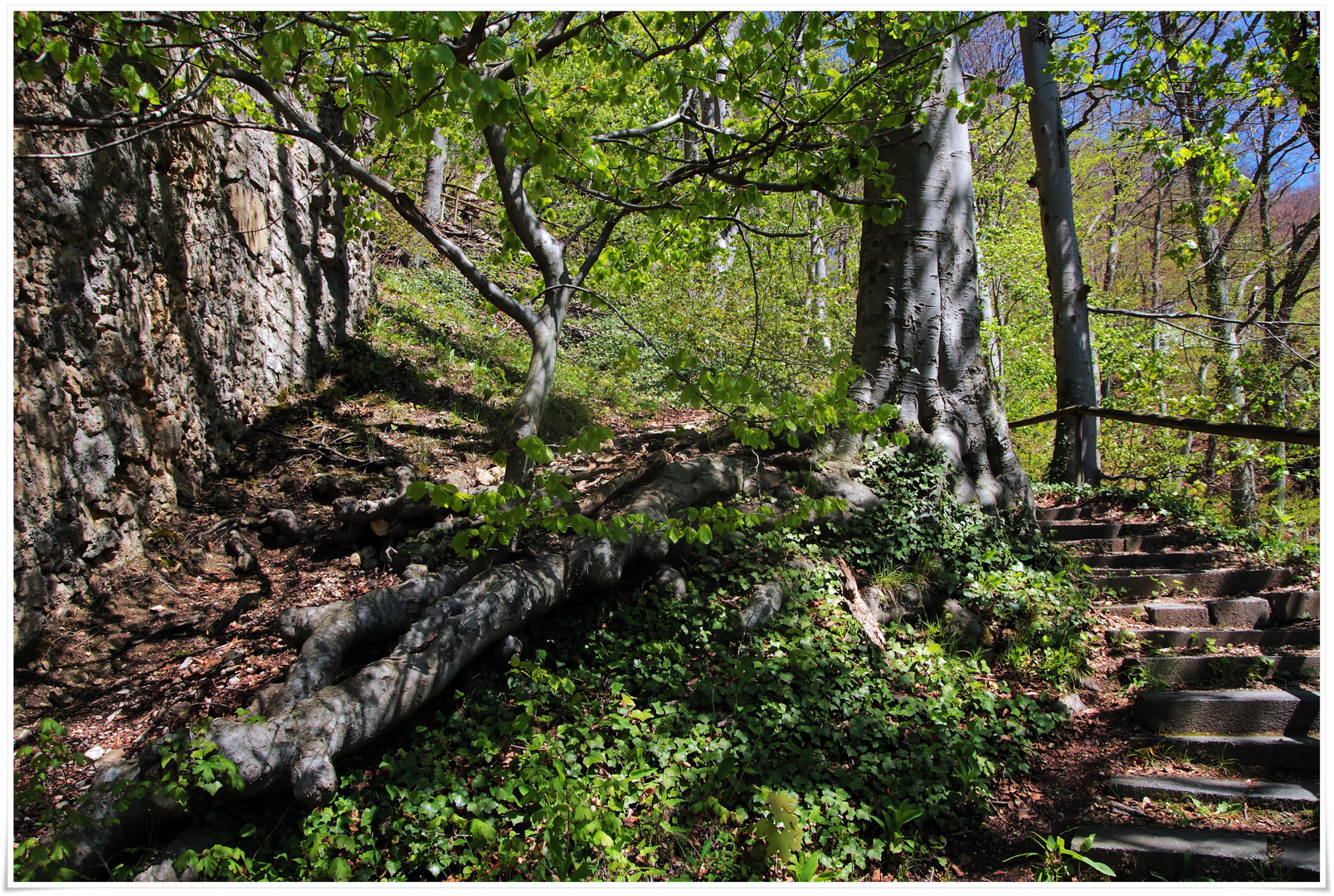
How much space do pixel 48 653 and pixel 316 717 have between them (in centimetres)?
181

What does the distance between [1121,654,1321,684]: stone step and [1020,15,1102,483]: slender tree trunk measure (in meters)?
4.00

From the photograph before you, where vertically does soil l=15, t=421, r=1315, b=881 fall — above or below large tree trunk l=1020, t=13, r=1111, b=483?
below

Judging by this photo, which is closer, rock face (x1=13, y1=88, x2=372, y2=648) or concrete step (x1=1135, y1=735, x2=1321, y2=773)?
concrete step (x1=1135, y1=735, x2=1321, y2=773)

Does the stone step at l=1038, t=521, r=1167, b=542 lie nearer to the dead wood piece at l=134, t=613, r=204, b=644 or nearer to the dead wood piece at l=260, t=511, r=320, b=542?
the dead wood piece at l=260, t=511, r=320, b=542

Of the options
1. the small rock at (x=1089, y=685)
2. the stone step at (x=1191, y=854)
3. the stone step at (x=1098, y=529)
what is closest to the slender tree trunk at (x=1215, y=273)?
the stone step at (x=1098, y=529)

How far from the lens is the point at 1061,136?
783cm

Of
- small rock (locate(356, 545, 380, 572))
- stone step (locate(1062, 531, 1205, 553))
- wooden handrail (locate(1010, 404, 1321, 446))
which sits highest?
wooden handrail (locate(1010, 404, 1321, 446))

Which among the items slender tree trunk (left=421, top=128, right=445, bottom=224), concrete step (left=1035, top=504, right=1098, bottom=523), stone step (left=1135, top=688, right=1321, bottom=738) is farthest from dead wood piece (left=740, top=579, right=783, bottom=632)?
slender tree trunk (left=421, top=128, right=445, bottom=224)

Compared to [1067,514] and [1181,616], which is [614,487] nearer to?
[1181,616]

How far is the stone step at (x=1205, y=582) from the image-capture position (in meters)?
4.88

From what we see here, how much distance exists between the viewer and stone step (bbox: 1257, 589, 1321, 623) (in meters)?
4.54

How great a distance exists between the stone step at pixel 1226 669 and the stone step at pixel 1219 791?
971 mm

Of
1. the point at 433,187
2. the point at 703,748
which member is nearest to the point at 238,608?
the point at 703,748

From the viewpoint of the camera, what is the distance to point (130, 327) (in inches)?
169
